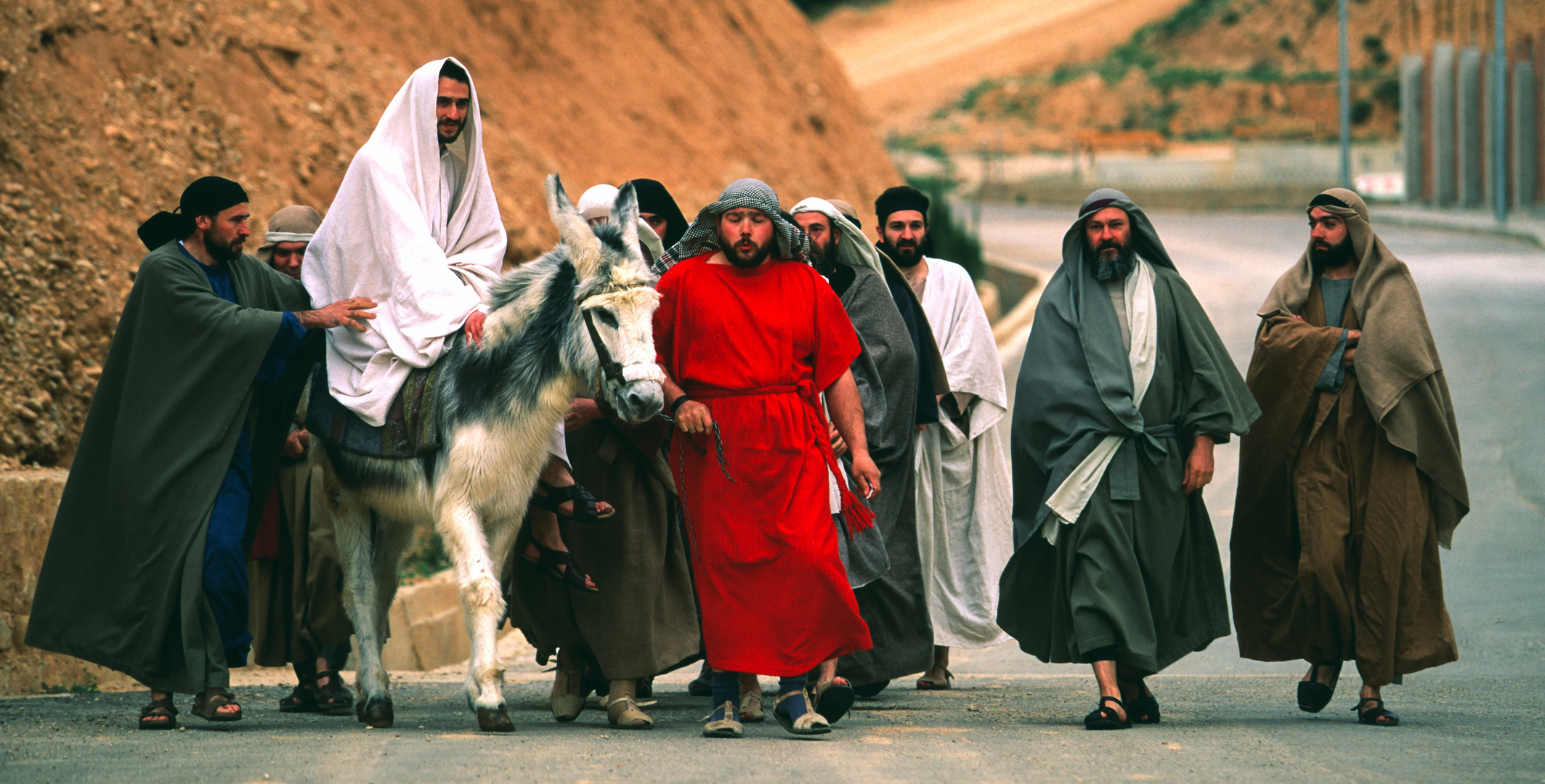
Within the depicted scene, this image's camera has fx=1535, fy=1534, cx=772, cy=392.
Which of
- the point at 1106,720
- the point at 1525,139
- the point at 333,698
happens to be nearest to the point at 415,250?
the point at 333,698

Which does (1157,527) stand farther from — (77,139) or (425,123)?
(77,139)

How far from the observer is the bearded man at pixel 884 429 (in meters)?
6.57

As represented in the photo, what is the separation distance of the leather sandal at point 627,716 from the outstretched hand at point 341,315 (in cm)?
176

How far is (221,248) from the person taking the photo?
5984mm

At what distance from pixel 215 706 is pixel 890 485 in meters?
2.88

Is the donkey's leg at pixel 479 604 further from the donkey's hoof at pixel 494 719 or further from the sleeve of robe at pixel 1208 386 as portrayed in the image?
the sleeve of robe at pixel 1208 386

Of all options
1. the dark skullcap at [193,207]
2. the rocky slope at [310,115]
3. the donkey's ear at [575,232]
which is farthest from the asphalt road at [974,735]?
the rocky slope at [310,115]

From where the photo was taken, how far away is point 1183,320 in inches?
249

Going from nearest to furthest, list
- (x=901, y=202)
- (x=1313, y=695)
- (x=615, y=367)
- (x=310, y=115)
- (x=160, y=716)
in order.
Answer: (x=615, y=367)
(x=160, y=716)
(x=1313, y=695)
(x=901, y=202)
(x=310, y=115)

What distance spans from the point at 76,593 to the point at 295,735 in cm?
111

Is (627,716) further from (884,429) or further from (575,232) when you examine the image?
(575,232)

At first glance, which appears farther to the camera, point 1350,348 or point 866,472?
point 1350,348

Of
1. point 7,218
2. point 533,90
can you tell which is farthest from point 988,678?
point 533,90

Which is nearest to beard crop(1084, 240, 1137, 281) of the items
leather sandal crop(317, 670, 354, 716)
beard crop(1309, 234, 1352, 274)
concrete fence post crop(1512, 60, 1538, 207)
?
beard crop(1309, 234, 1352, 274)
